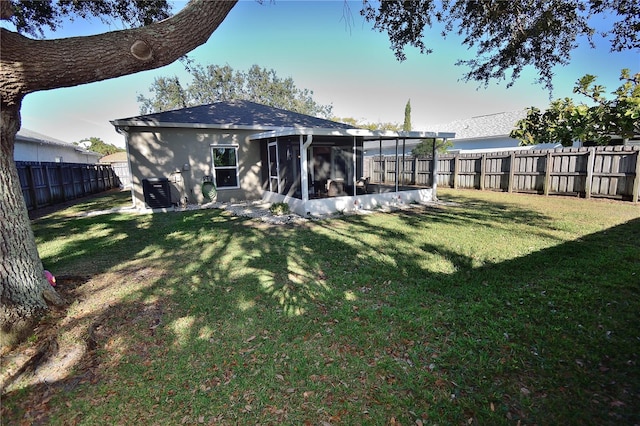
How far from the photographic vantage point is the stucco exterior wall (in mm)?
10117

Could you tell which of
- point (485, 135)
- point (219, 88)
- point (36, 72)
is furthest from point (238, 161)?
point (219, 88)

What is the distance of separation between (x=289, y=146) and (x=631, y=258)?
8592 mm

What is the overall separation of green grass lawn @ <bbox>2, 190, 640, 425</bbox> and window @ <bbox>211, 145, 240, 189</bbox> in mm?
5803

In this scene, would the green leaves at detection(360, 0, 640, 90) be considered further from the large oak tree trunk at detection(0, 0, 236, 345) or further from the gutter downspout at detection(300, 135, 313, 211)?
the large oak tree trunk at detection(0, 0, 236, 345)

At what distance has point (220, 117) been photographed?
38.7 feet

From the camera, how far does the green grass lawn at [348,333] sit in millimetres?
2154

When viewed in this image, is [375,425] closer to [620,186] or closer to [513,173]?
[620,186]

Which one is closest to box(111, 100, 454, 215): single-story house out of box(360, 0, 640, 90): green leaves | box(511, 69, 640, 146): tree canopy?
box(360, 0, 640, 90): green leaves

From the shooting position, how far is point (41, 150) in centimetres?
1866

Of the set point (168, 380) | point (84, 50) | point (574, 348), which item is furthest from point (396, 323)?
point (84, 50)

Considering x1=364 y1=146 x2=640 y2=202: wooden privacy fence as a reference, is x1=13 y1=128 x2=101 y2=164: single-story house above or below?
above

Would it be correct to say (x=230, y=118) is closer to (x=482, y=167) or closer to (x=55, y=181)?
(x=55, y=181)

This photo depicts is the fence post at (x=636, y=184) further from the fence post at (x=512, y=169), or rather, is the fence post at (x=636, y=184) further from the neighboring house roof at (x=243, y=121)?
the neighboring house roof at (x=243, y=121)

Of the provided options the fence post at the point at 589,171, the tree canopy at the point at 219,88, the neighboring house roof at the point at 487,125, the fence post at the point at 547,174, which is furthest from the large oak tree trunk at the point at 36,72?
the tree canopy at the point at 219,88
